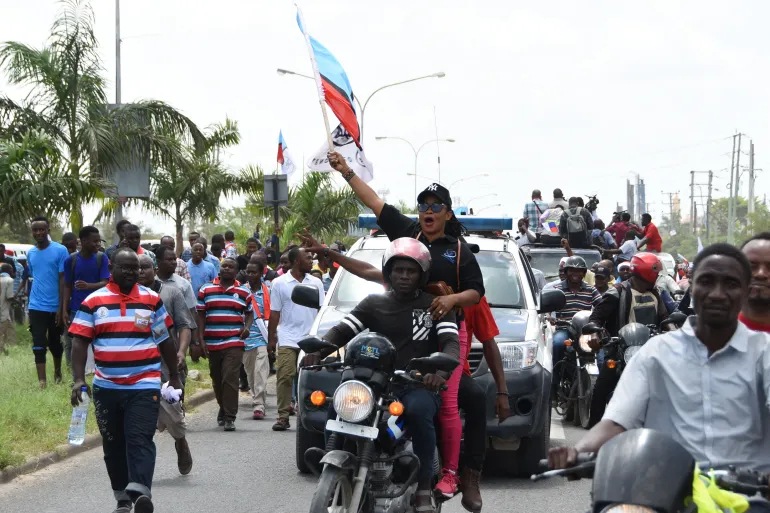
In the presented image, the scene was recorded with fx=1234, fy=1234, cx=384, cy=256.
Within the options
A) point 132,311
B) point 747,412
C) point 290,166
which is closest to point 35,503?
point 132,311

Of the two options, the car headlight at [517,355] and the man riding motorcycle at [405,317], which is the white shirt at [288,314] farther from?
the man riding motorcycle at [405,317]

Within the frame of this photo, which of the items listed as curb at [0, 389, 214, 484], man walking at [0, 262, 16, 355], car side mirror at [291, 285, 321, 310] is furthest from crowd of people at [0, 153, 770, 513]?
man walking at [0, 262, 16, 355]

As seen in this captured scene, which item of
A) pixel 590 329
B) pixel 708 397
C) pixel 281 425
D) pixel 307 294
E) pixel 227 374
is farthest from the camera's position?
pixel 281 425

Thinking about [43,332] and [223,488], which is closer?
[223,488]

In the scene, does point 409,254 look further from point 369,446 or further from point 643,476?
point 643,476

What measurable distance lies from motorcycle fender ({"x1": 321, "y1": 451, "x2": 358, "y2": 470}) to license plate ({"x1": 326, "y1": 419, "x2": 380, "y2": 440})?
0.11 m

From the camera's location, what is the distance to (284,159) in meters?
26.5

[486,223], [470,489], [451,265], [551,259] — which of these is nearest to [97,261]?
[486,223]

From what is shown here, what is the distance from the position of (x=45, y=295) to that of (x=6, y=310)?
6.40 meters

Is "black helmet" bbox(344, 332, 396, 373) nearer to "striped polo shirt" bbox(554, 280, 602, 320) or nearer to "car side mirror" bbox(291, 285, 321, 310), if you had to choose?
"car side mirror" bbox(291, 285, 321, 310)

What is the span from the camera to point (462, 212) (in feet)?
45.8

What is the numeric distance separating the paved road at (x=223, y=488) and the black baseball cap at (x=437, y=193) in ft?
7.67

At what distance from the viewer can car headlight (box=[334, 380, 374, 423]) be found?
5.92 m

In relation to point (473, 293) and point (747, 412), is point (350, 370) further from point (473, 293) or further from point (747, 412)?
point (747, 412)
